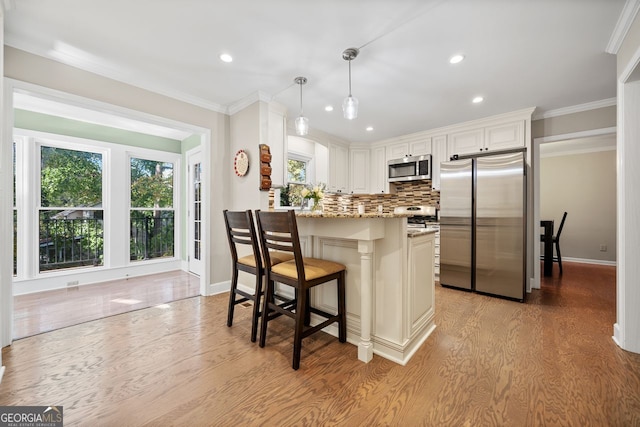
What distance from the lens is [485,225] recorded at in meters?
3.25

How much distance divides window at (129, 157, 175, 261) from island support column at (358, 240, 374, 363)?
4.20 meters

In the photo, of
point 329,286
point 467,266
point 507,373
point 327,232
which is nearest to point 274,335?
point 329,286

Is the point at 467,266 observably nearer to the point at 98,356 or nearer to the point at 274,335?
the point at 274,335

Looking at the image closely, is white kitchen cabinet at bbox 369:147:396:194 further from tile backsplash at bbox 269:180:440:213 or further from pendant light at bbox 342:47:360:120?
pendant light at bbox 342:47:360:120

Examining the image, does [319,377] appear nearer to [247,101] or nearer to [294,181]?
[247,101]

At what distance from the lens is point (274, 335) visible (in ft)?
7.11

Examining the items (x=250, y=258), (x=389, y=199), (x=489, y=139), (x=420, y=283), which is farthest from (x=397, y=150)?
(x=250, y=258)

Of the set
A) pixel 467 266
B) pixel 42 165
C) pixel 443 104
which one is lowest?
pixel 467 266

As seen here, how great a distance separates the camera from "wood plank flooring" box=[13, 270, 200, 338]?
7.93 feet

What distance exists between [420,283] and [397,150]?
3.16 metres

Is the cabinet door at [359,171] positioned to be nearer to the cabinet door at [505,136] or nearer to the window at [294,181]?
the window at [294,181]

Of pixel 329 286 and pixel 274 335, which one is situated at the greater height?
pixel 329 286

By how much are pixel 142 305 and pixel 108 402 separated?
165 cm

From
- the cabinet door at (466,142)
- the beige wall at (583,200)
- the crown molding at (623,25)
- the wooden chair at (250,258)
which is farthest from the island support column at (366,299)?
the beige wall at (583,200)
